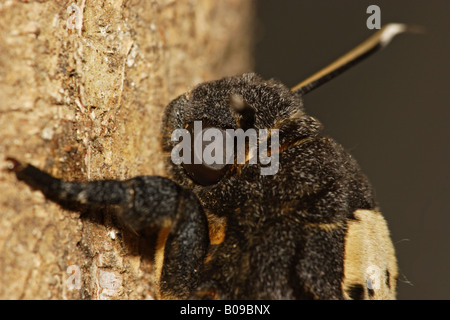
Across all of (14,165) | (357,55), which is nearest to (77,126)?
(14,165)

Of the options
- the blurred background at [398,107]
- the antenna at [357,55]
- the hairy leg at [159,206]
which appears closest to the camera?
the hairy leg at [159,206]

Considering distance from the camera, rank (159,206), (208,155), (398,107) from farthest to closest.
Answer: (398,107)
(208,155)
(159,206)

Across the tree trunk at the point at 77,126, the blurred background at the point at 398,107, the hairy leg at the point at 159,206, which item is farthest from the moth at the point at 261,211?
the blurred background at the point at 398,107

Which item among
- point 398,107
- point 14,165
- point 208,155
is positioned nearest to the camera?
point 14,165

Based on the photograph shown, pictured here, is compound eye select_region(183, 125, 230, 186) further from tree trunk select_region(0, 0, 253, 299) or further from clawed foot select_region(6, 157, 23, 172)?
clawed foot select_region(6, 157, 23, 172)

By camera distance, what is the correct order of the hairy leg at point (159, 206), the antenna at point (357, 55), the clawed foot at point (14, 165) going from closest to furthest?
the clawed foot at point (14, 165) → the hairy leg at point (159, 206) → the antenna at point (357, 55)

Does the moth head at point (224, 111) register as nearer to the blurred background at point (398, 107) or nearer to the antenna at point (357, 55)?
the antenna at point (357, 55)

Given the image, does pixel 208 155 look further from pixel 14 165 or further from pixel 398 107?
pixel 398 107
